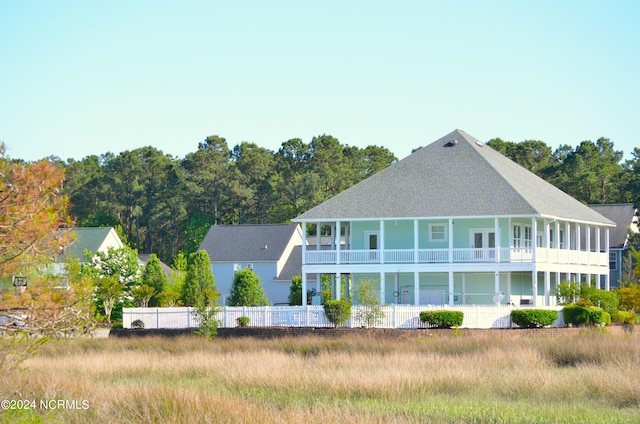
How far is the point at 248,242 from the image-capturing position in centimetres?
7406

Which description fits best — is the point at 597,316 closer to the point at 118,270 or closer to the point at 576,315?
the point at 576,315

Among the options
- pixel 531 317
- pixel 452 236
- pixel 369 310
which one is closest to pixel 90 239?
pixel 452 236

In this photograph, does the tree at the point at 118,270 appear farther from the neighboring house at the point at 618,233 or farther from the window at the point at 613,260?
the window at the point at 613,260

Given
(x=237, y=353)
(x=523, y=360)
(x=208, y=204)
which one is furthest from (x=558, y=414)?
(x=208, y=204)

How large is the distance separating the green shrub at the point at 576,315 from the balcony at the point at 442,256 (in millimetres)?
4251

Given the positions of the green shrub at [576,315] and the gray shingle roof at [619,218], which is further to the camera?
the gray shingle roof at [619,218]

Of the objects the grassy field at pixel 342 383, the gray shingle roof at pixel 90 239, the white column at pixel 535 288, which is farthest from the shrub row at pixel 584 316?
the gray shingle roof at pixel 90 239

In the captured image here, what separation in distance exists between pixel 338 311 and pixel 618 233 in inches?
1423

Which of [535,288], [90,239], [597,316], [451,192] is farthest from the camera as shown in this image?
[90,239]

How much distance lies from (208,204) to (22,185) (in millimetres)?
87468

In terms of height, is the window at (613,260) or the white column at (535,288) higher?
the window at (613,260)

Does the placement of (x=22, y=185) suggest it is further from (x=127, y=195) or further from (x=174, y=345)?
(x=127, y=195)

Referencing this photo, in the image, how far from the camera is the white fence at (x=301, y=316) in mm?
40812

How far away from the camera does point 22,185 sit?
15.1 meters
